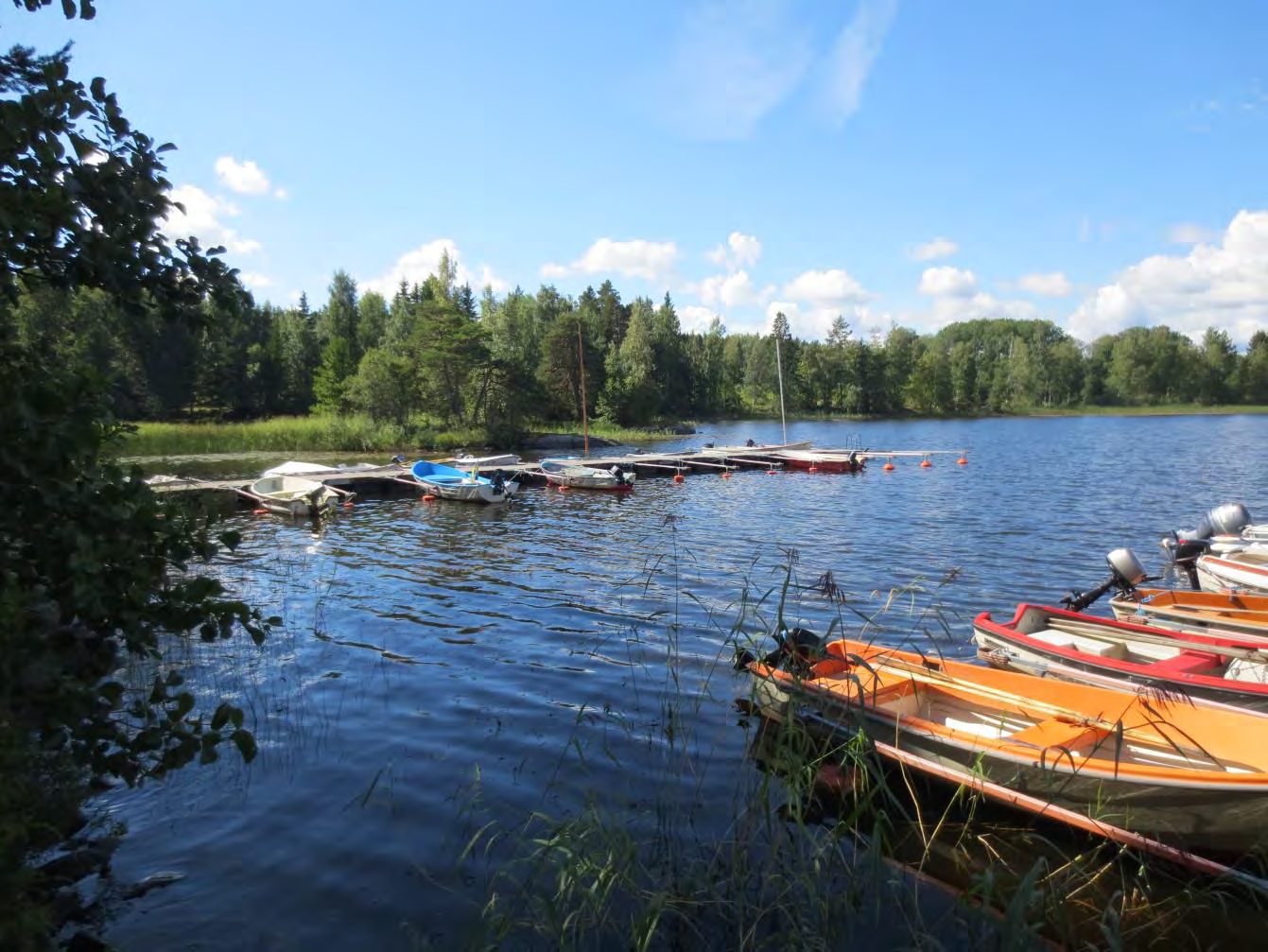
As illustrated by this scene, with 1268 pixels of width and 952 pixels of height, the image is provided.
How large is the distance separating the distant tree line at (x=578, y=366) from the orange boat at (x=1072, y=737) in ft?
112

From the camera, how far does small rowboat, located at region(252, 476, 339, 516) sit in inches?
918

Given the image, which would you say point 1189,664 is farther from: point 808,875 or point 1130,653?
point 808,875

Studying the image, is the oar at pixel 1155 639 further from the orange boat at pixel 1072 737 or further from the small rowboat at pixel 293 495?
the small rowboat at pixel 293 495

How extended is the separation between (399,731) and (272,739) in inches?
47.8

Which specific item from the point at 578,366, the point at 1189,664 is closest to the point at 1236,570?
the point at 1189,664

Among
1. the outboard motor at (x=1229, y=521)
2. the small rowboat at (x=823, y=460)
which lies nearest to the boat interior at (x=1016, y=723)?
the outboard motor at (x=1229, y=521)

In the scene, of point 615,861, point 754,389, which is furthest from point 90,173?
point 754,389

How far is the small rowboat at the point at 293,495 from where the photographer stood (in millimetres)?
23328

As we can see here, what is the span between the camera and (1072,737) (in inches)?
237

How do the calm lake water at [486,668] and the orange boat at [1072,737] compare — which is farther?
the calm lake water at [486,668]

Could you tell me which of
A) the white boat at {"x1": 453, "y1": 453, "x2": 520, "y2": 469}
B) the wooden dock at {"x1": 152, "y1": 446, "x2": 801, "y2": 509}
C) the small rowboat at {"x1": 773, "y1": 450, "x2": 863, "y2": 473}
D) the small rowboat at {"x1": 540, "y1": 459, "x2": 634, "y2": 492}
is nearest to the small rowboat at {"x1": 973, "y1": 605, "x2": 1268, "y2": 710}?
the wooden dock at {"x1": 152, "y1": 446, "x2": 801, "y2": 509}

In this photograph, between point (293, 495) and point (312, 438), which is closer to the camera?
point (293, 495)

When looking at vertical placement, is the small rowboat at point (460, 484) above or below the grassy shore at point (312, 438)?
below

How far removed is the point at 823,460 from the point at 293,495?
24857mm
